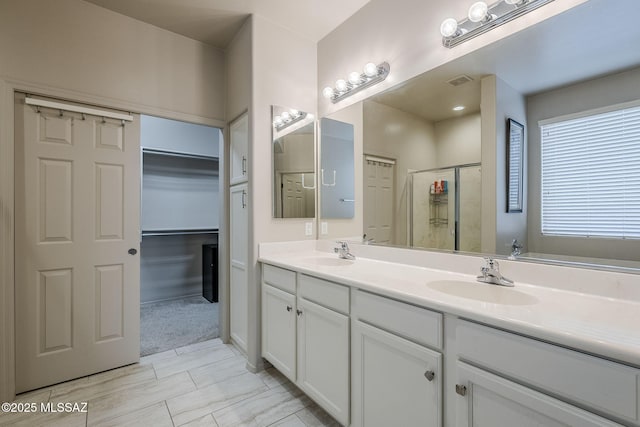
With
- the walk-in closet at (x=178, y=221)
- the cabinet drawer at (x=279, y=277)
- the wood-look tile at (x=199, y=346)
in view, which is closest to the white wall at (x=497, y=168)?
the cabinet drawer at (x=279, y=277)

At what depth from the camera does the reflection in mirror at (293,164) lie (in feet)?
7.86

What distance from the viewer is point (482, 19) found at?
4.80ft

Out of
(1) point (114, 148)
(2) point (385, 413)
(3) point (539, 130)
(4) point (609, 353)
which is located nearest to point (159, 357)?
(1) point (114, 148)

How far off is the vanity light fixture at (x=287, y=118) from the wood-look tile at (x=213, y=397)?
197 cm

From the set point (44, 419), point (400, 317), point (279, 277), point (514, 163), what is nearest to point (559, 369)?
point (400, 317)

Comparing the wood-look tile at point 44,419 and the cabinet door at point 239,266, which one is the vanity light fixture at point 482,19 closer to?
the cabinet door at point 239,266

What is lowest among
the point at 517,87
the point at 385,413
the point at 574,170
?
the point at 385,413

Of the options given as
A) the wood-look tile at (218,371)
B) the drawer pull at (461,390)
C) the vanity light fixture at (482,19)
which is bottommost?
the wood-look tile at (218,371)

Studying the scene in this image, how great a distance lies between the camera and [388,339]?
4.10 feet

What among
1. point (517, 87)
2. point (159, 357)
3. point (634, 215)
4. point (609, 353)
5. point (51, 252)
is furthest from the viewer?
point (159, 357)

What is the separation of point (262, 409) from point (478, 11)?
8.37 ft

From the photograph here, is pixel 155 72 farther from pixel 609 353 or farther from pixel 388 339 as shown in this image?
pixel 609 353

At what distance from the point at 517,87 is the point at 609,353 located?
1213mm

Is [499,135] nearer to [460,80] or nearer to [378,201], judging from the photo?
[460,80]
